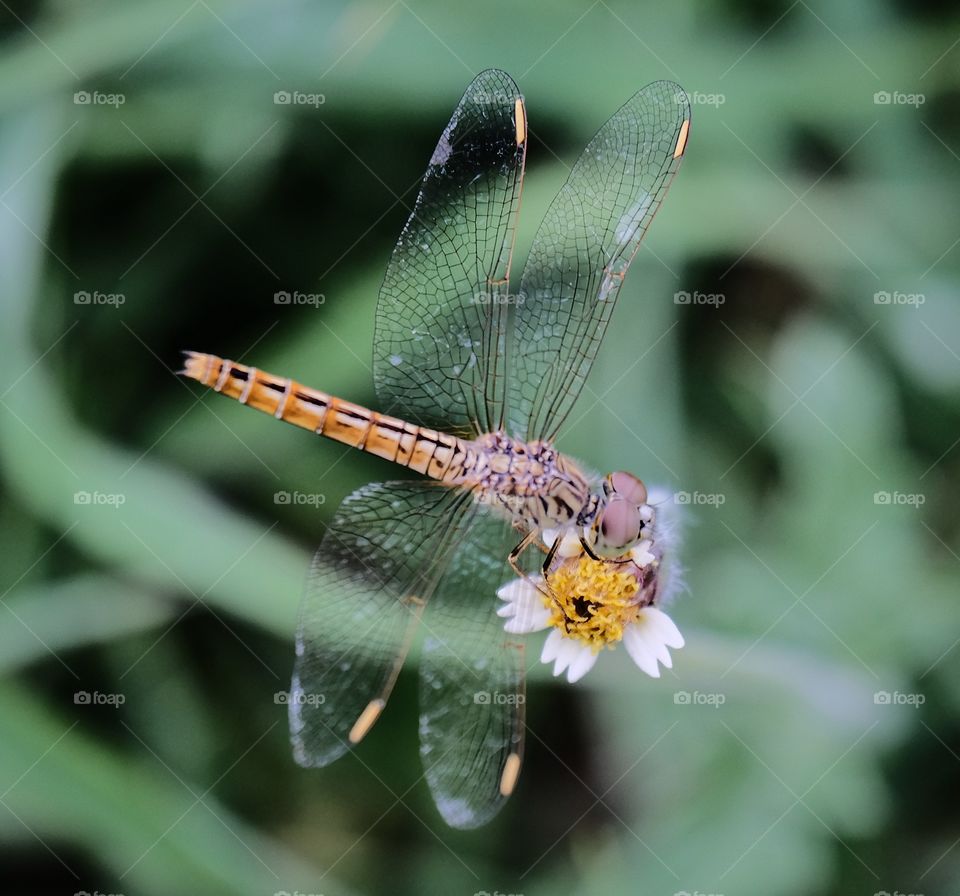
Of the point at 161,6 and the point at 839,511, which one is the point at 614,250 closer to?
the point at 839,511

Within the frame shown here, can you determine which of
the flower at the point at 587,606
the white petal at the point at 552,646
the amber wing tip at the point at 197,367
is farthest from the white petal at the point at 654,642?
the amber wing tip at the point at 197,367

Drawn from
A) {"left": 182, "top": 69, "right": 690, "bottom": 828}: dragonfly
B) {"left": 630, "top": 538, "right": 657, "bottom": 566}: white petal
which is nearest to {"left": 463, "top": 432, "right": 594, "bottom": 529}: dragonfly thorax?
{"left": 182, "top": 69, "right": 690, "bottom": 828}: dragonfly

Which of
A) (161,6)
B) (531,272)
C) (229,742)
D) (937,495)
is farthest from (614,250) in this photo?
(229,742)

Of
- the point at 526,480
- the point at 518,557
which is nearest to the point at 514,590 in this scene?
the point at 518,557

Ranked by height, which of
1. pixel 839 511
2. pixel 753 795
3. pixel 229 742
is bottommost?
pixel 229 742

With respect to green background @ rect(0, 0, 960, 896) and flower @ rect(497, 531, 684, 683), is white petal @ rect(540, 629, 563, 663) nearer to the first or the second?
flower @ rect(497, 531, 684, 683)
